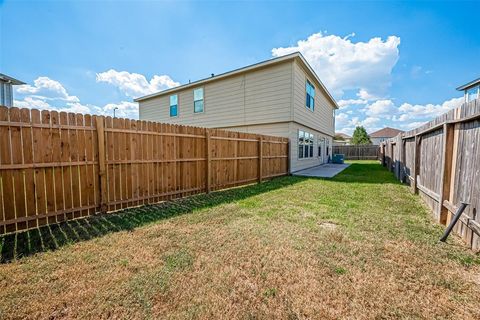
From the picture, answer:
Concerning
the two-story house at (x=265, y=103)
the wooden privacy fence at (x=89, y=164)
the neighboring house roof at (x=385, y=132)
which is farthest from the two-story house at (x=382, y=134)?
the wooden privacy fence at (x=89, y=164)

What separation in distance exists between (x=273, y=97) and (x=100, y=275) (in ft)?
33.9

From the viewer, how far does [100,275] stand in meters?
2.22

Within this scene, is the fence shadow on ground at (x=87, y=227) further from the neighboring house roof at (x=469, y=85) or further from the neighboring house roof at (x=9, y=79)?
the neighboring house roof at (x=469, y=85)

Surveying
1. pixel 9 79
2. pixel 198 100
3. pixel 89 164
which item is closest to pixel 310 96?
pixel 198 100

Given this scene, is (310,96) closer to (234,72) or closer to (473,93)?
(234,72)

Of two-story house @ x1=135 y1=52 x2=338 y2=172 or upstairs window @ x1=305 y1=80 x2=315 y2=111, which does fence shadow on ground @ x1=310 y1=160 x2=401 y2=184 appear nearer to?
two-story house @ x1=135 y1=52 x2=338 y2=172

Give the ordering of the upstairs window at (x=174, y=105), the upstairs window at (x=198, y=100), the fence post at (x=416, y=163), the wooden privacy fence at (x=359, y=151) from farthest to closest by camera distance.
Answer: the wooden privacy fence at (x=359, y=151) → the upstairs window at (x=174, y=105) → the upstairs window at (x=198, y=100) → the fence post at (x=416, y=163)

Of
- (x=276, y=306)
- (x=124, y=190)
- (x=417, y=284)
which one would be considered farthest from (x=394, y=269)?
(x=124, y=190)

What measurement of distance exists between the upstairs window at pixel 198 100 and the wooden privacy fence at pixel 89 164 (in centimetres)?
769

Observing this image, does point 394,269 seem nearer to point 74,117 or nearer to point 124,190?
point 124,190

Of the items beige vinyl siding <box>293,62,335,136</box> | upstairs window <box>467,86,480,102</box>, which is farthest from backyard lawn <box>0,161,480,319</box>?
upstairs window <box>467,86,480,102</box>

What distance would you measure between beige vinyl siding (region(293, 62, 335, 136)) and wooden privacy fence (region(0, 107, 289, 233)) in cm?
601

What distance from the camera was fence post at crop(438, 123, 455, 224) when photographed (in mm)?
3664

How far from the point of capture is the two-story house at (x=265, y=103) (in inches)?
417
